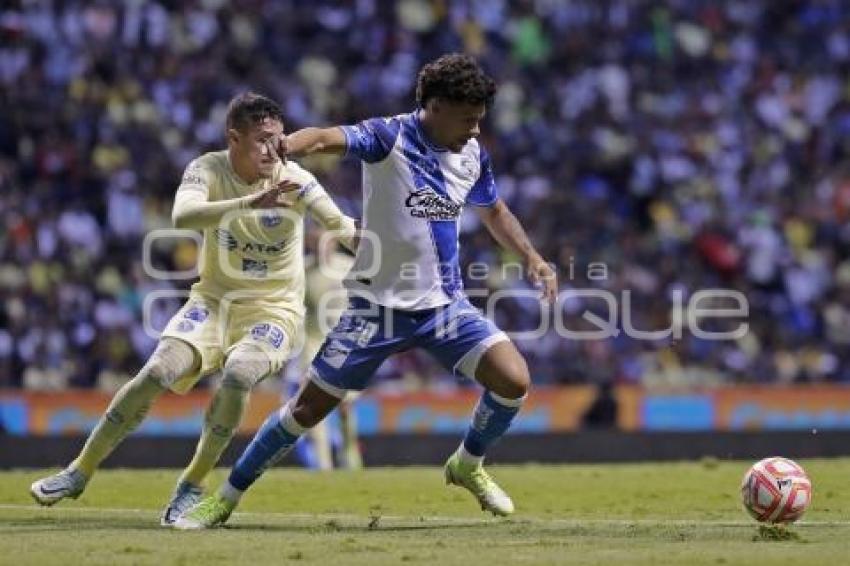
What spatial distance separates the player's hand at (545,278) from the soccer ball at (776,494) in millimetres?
1731

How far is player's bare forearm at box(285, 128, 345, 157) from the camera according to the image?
34.0 feet

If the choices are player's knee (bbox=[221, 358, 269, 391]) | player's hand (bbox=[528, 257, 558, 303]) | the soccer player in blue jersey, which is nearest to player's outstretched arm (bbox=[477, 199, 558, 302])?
player's hand (bbox=[528, 257, 558, 303])

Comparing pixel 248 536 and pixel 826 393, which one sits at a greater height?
pixel 248 536

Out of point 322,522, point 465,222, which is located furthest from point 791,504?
point 465,222

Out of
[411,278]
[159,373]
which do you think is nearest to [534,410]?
[159,373]

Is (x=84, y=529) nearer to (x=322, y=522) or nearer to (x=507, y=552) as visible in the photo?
(x=322, y=522)

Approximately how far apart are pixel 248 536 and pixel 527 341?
45.7 feet

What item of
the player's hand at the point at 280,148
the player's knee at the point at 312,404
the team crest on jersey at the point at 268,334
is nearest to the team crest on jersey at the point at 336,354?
the player's knee at the point at 312,404

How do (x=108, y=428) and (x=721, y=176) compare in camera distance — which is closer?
(x=108, y=428)

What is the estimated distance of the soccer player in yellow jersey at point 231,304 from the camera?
11.8 m

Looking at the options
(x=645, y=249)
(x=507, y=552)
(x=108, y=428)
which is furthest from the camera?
(x=645, y=249)

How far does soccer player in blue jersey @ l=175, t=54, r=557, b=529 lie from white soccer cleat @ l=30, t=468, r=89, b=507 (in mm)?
1026

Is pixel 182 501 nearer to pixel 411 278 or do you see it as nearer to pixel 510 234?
pixel 411 278

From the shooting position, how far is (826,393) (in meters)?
24.9
